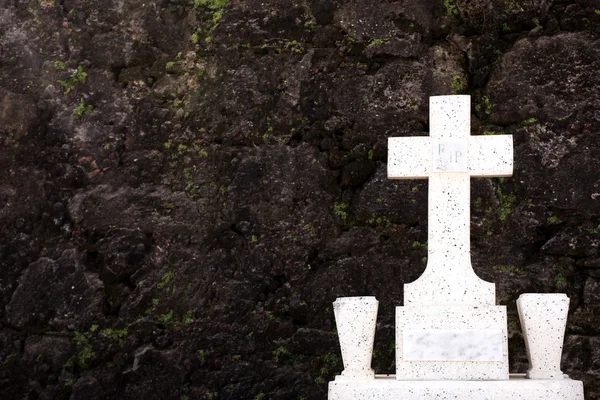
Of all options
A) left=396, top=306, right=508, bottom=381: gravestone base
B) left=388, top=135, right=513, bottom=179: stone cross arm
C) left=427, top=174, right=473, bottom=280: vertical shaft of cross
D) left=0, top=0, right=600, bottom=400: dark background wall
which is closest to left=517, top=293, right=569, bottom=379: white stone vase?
left=396, top=306, right=508, bottom=381: gravestone base

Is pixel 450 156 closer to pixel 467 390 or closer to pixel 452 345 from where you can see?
pixel 452 345

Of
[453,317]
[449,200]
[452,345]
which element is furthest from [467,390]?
[449,200]

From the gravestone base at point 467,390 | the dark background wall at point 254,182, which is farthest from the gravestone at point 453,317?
the dark background wall at point 254,182

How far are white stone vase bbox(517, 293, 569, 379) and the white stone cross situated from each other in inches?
7.4

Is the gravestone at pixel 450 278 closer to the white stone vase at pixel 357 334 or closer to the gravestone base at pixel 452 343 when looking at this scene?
the gravestone base at pixel 452 343

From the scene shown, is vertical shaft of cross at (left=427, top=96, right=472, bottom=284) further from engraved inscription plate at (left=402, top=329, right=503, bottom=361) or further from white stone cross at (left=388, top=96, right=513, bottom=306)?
engraved inscription plate at (left=402, top=329, right=503, bottom=361)

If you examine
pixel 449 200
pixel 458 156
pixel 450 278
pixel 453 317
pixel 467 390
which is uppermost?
pixel 458 156

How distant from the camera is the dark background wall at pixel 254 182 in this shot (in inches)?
214

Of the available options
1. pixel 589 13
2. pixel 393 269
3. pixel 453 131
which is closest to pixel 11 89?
pixel 393 269

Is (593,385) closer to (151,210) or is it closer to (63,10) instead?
(151,210)

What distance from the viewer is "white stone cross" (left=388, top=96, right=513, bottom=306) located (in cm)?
398

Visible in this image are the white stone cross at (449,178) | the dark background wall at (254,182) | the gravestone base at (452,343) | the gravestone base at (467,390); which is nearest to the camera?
the gravestone base at (467,390)

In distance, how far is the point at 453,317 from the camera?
390cm

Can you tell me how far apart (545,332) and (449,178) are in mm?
765
